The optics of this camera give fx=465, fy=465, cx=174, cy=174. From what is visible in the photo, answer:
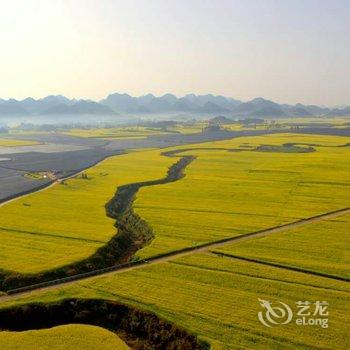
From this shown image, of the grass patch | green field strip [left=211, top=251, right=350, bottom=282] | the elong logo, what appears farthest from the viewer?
green field strip [left=211, top=251, right=350, bottom=282]

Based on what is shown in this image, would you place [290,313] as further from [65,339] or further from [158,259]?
[158,259]

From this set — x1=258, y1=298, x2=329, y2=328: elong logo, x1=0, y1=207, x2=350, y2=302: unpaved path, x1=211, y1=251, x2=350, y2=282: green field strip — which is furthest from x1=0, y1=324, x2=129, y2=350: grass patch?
x1=211, y1=251, x2=350, y2=282: green field strip

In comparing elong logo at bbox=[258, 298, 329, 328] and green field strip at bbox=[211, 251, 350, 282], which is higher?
green field strip at bbox=[211, 251, 350, 282]

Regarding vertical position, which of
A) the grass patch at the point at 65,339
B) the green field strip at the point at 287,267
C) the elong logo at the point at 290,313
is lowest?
the grass patch at the point at 65,339

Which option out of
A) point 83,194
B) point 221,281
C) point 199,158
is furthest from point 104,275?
point 199,158

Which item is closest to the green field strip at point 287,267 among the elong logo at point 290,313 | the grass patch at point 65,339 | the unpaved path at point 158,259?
the unpaved path at point 158,259

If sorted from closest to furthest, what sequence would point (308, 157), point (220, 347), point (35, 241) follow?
1. point (220, 347)
2. point (35, 241)
3. point (308, 157)

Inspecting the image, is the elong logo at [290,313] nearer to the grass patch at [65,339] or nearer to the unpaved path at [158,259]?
the grass patch at [65,339]

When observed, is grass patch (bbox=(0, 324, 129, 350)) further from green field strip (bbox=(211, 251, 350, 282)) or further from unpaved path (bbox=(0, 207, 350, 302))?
green field strip (bbox=(211, 251, 350, 282))

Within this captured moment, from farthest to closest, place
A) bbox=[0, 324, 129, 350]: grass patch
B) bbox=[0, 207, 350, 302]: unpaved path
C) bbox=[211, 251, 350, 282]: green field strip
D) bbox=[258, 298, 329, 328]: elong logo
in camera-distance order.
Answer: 1. bbox=[211, 251, 350, 282]: green field strip
2. bbox=[0, 207, 350, 302]: unpaved path
3. bbox=[258, 298, 329, 328]: elong logo
4. bbox=[0, 324, 129, 350]: grass patch

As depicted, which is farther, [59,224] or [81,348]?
[59,224]

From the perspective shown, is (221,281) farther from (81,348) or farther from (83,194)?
(83,194)
